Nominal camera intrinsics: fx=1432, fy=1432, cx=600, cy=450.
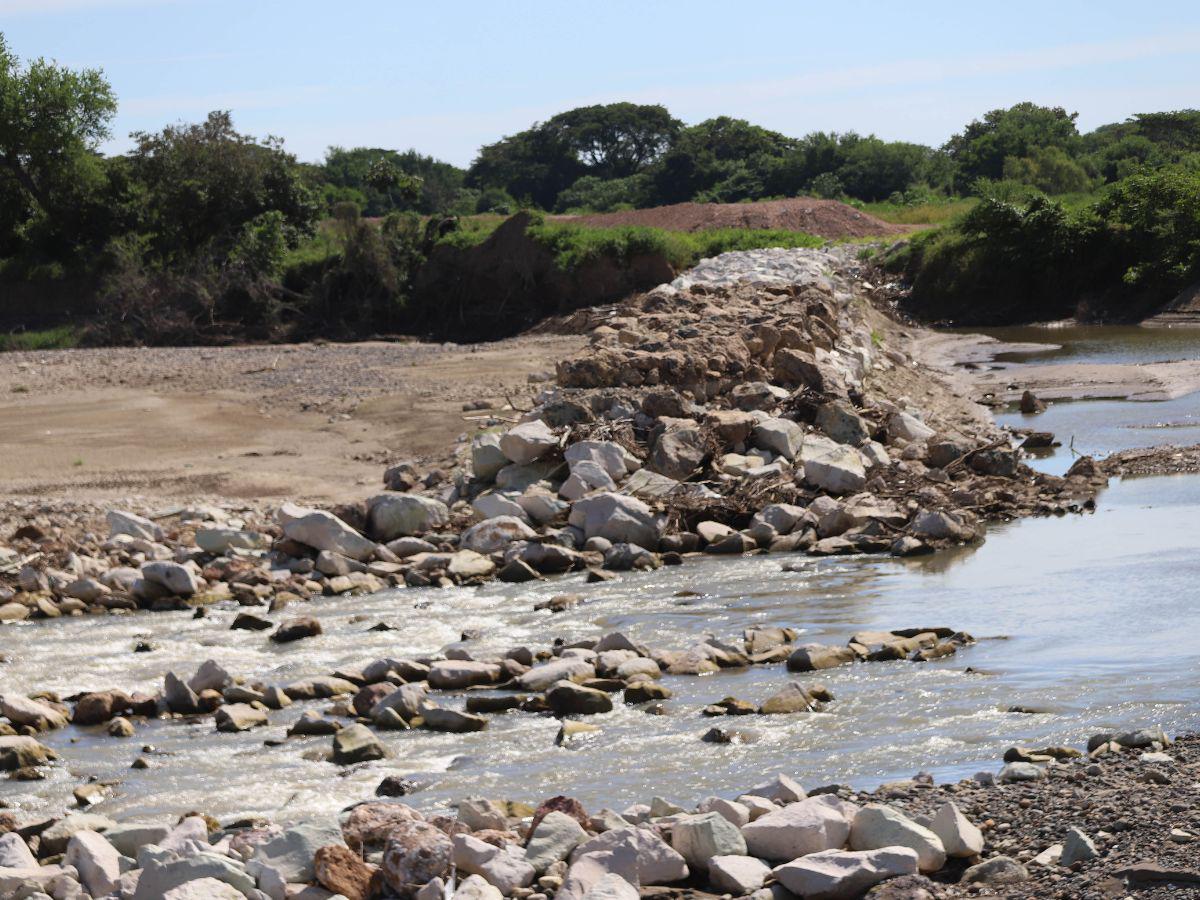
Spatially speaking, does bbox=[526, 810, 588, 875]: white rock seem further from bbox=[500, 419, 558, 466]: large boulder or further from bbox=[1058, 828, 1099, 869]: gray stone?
bbox=[500, 419, 558, 466]: large boulder

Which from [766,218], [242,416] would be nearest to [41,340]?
[242,416]

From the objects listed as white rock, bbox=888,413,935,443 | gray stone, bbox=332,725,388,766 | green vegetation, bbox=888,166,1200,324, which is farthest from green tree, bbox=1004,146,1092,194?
gray stone, bbox=332,725,388,766

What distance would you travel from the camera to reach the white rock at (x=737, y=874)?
4.12 m

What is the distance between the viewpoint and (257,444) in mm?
14539

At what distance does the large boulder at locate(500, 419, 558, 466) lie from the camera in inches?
444

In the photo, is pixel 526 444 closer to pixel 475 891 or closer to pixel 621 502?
pixel 621 502

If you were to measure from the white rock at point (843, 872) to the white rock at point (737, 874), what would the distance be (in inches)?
2.9

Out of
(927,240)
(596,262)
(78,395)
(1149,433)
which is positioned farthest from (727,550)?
(927,240)

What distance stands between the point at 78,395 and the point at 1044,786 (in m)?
16.5

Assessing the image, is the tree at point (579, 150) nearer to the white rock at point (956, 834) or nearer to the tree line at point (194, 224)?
the tree line at point (194, 224)

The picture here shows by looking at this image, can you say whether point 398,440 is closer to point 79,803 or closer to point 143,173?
point 79,803

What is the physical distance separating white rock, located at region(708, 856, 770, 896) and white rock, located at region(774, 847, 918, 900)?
73 millimetres

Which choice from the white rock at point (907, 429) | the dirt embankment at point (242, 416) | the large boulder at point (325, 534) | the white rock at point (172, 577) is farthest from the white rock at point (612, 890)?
the white rock at point (907, 429)

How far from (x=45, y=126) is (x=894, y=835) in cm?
3265
